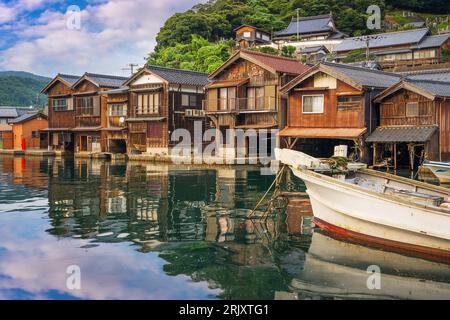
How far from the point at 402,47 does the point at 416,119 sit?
3451 centimetres

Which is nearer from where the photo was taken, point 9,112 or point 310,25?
point 9,112

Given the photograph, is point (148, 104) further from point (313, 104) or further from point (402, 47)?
point (402, 47)

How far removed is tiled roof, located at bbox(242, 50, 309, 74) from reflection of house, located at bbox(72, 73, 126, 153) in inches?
741

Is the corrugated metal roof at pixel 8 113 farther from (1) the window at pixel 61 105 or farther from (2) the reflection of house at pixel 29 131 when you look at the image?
(1) the window at pixel 61 105

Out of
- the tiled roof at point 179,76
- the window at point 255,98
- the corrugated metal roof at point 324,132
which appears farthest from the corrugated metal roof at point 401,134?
the tiled roof at point 179,76

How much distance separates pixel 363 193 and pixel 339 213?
1245 millimetres

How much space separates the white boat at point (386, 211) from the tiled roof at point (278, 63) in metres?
22.0

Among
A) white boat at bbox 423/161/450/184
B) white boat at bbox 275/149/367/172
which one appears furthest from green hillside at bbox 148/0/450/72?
white boat at bbox 275/149/367/172

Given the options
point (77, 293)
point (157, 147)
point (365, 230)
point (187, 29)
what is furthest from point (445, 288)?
point (187, 29)

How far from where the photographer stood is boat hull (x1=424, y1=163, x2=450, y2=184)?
22531 mm

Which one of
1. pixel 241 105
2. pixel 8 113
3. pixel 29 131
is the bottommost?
pixel 29 131

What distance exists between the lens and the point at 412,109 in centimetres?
2902

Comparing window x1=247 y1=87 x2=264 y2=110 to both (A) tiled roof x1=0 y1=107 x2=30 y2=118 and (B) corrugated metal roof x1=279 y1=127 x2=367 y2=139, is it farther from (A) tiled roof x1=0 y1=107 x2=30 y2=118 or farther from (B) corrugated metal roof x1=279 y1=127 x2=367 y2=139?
(A) tiled roof x1=0 y1=107 x2=30 y2=118

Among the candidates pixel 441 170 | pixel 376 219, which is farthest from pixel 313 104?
pixel 376 219
